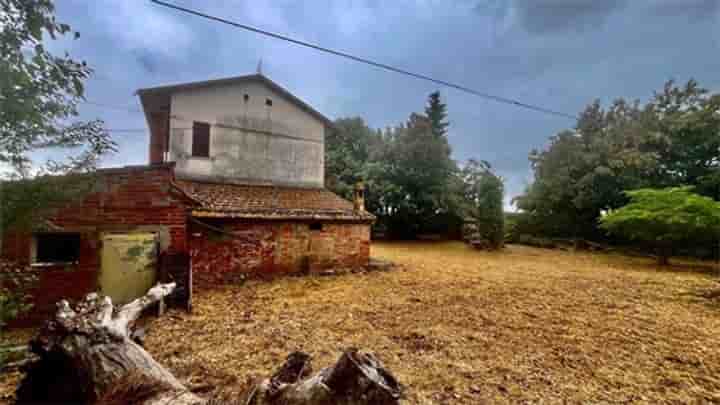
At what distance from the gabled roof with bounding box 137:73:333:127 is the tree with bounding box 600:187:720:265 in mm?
11526

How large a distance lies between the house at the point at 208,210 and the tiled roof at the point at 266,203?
32 mm

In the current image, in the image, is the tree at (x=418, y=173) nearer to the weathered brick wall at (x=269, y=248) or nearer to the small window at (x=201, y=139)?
the weathered brick wall at (x=269, y=248)

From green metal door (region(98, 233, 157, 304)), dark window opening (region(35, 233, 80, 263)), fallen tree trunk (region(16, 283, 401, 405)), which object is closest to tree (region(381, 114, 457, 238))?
green metal door (region(98, 233, 157, 304))

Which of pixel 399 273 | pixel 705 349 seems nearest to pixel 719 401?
pixel 705 349

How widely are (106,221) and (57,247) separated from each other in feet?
2.49

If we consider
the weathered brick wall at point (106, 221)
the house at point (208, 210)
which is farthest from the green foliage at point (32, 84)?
the weathered brick wall at point (106, 221)

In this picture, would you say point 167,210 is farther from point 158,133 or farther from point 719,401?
point 719,401

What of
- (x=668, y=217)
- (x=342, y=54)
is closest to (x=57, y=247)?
(x=342, y=54)

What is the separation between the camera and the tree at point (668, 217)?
8.21m

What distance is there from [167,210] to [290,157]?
5227mm

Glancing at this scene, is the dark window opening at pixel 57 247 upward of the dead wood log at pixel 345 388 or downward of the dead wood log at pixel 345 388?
upward

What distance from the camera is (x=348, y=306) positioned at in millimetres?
4887

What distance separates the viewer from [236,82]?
8.64 meters

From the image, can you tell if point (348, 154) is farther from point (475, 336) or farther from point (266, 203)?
point (475, 336)
